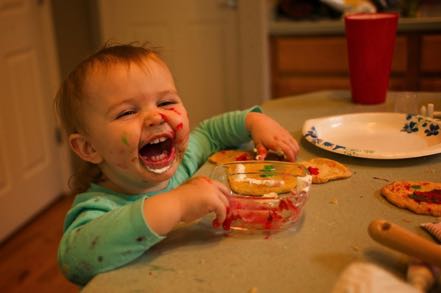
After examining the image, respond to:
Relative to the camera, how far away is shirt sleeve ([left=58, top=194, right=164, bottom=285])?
2.30ft

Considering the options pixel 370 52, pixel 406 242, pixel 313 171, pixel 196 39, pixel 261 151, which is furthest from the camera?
pixel 196 39

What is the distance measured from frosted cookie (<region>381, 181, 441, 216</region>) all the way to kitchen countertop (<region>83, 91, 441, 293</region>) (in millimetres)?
12

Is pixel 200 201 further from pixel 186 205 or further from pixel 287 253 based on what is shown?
pixel 287 253

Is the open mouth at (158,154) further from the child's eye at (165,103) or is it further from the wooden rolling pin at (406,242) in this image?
the wooden rolling pin at (406,242)

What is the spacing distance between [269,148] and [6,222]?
6.58 feet

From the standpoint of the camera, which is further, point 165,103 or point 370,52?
point 370,52

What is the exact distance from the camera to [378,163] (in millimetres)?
1017

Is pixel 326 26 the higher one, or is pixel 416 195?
pixel 326 26

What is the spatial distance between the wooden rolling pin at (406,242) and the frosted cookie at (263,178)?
23 cm

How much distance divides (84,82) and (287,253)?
45 centimetres

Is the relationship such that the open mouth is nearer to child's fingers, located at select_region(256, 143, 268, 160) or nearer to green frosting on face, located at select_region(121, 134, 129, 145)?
green frosting on face, located at select_region(121, 134, 129, 145)

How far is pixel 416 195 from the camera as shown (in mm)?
838

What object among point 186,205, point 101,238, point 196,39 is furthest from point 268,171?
point 196,39

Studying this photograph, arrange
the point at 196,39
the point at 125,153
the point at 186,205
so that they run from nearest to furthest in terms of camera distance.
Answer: the point at 186,205, the point at 125,153, the point at 196,39
